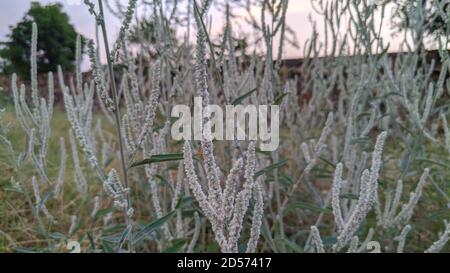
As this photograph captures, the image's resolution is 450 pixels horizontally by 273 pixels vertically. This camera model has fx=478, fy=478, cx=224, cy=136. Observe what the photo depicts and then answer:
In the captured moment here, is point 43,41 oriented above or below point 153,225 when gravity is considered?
above

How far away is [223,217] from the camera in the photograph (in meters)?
0.40

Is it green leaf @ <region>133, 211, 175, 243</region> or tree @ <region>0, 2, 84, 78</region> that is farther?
tree @ <region>0, 2, 84, 78</region>

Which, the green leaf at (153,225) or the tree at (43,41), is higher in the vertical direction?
the tree at (43,41)

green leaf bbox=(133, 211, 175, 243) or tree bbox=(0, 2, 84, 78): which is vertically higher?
tree bbox=(0, 2, 84, 78)

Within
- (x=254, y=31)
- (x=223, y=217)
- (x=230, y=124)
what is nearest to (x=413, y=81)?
(x=254, y=31)

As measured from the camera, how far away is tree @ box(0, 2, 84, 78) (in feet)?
2.53

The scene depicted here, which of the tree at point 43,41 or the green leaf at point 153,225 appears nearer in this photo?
the green leaf at point 153,225

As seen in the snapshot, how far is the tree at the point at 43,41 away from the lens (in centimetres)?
77

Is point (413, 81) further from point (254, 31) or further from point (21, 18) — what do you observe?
point (21, 18)

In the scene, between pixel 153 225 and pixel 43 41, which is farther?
pixel 43 41

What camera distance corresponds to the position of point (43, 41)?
91cm
